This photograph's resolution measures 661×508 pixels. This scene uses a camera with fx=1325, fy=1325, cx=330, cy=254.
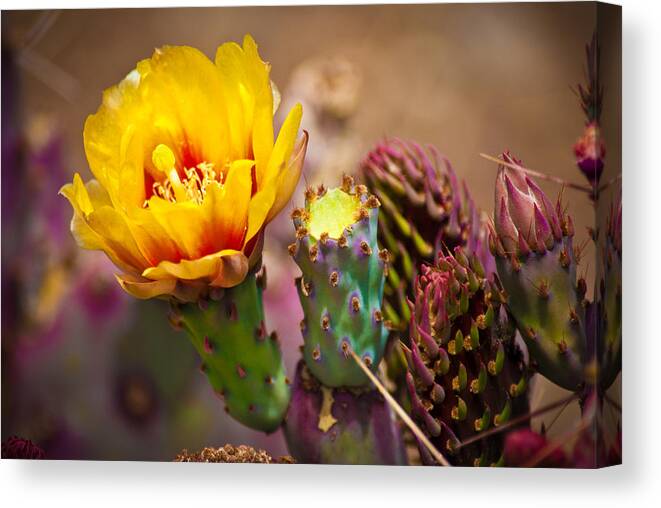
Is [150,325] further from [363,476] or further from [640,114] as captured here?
[640,114]

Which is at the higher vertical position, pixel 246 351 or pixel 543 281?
pixel 543 281

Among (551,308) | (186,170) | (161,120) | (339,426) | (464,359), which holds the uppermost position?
(161,120)

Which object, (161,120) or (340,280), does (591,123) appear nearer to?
(340,280)

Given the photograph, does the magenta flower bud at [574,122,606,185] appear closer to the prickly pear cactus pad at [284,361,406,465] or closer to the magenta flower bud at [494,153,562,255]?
the magenta flower bud at [494,153,562,255]

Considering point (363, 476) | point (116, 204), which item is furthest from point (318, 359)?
point (116, 204)

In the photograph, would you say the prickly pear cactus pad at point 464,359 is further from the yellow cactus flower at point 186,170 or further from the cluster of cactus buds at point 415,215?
the yellow cactus flower at point 186,170

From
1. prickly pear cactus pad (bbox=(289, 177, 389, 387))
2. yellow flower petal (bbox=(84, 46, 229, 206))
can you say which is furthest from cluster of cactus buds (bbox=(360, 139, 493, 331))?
yellow flower petal (bbox=(84, 46, 229, 206))

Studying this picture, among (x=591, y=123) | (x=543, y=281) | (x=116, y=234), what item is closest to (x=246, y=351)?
(x=116, y=234)

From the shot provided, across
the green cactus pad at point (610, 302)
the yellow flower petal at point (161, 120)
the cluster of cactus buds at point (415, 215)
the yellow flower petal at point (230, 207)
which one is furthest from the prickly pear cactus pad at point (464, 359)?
the yellow flower petal at point (161, 120)
